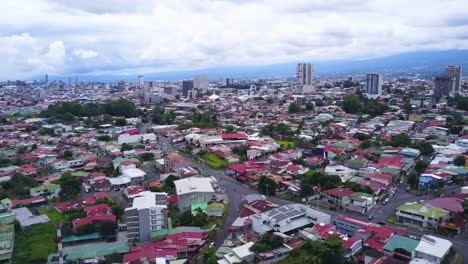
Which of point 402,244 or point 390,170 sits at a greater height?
point 390,170

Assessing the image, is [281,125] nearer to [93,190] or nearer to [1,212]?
[93,190]

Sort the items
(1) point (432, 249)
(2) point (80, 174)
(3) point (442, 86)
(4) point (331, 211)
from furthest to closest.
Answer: (3) point (442, 86)
(2) point (80, 174)
(4) point (331, 211)
(1) point (432, 249)

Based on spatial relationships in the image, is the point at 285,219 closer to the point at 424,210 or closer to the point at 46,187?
the point at 424,210

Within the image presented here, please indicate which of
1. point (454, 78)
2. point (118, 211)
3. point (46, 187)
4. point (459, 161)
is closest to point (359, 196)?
point (459, 161)

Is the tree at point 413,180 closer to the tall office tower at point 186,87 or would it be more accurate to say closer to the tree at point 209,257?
the tree at point 209,257

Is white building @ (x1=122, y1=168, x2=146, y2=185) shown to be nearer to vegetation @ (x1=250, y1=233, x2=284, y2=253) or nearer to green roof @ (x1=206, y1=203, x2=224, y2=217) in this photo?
green roof @ (x1=206, y1=203, x2=224, y2=217)

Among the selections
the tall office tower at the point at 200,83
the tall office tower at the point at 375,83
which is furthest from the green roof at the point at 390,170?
the tall office tower at the point at 200,83

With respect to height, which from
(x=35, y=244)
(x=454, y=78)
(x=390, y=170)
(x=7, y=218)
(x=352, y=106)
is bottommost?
(x=35, y=244)
